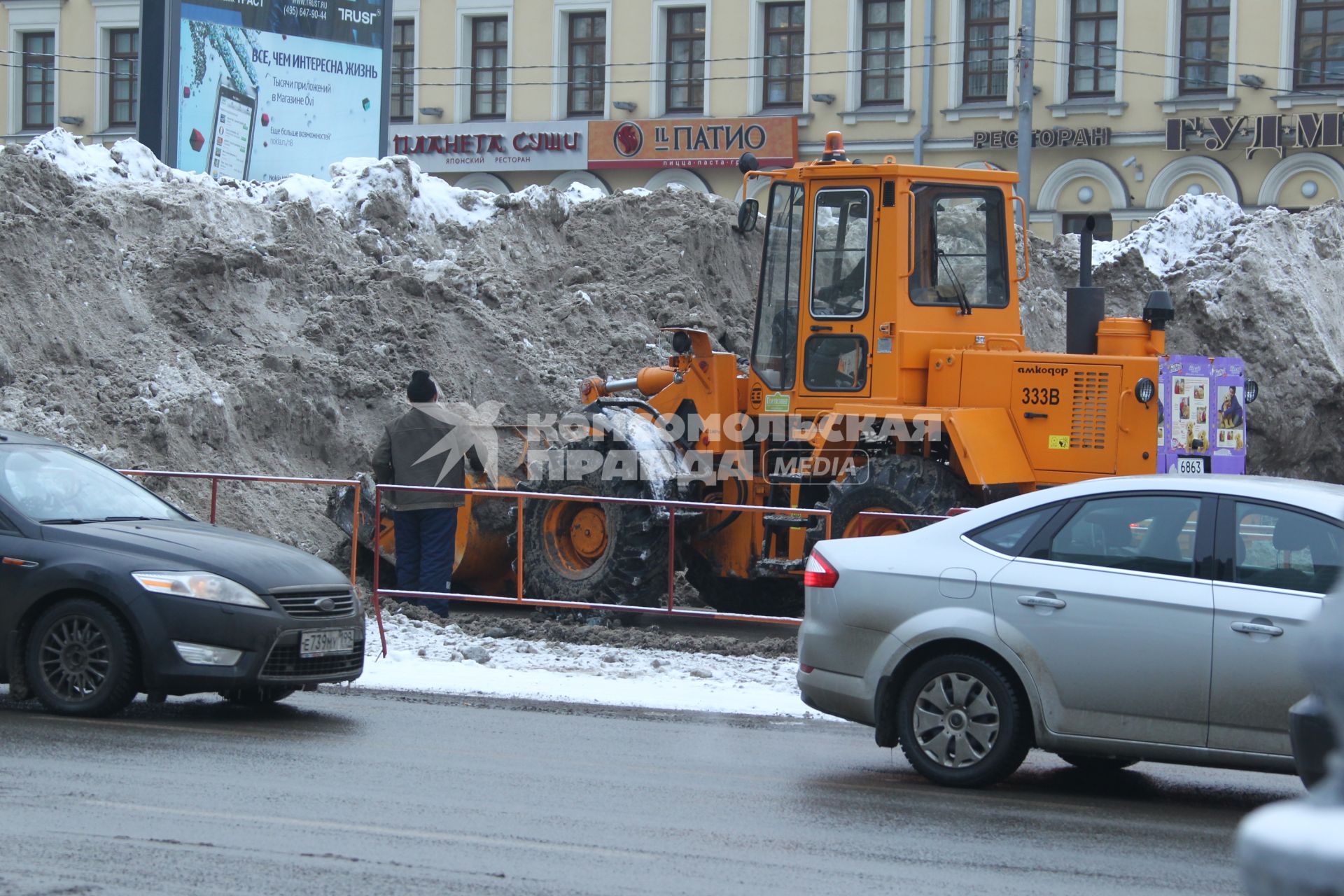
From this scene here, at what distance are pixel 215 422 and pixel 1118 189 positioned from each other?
2489cm

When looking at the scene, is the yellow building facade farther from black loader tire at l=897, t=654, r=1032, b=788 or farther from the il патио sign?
black loader tire at l=897, t=654, r=1032, b=788

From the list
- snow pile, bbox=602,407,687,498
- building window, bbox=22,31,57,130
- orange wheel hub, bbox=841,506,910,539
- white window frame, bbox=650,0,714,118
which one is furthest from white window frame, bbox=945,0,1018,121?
orange wheel hub, bbox=841,506,910,539

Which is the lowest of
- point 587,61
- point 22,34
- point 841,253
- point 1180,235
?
point 841,253

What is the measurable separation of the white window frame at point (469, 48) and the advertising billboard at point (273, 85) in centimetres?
1679

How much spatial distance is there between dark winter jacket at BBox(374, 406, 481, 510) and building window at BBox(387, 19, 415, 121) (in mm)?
31001

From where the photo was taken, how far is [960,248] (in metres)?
12.8

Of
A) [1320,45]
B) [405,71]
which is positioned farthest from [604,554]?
[405,71]

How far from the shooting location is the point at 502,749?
8.48 meters

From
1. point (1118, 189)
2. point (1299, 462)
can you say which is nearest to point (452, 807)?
point (1299, 462)

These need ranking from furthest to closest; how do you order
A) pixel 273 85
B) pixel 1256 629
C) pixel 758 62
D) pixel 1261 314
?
1. pixel 758 62
2. pixel 273 85
3. pixel 1261 314
4. pixel 1256 629

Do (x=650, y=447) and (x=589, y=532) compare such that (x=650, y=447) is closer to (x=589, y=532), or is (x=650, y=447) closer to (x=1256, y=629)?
(x=589, y=532)

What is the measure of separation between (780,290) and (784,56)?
28.1 metres

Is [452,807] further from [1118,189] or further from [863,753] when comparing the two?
[1118,189]

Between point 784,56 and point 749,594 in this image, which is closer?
point 749,594
